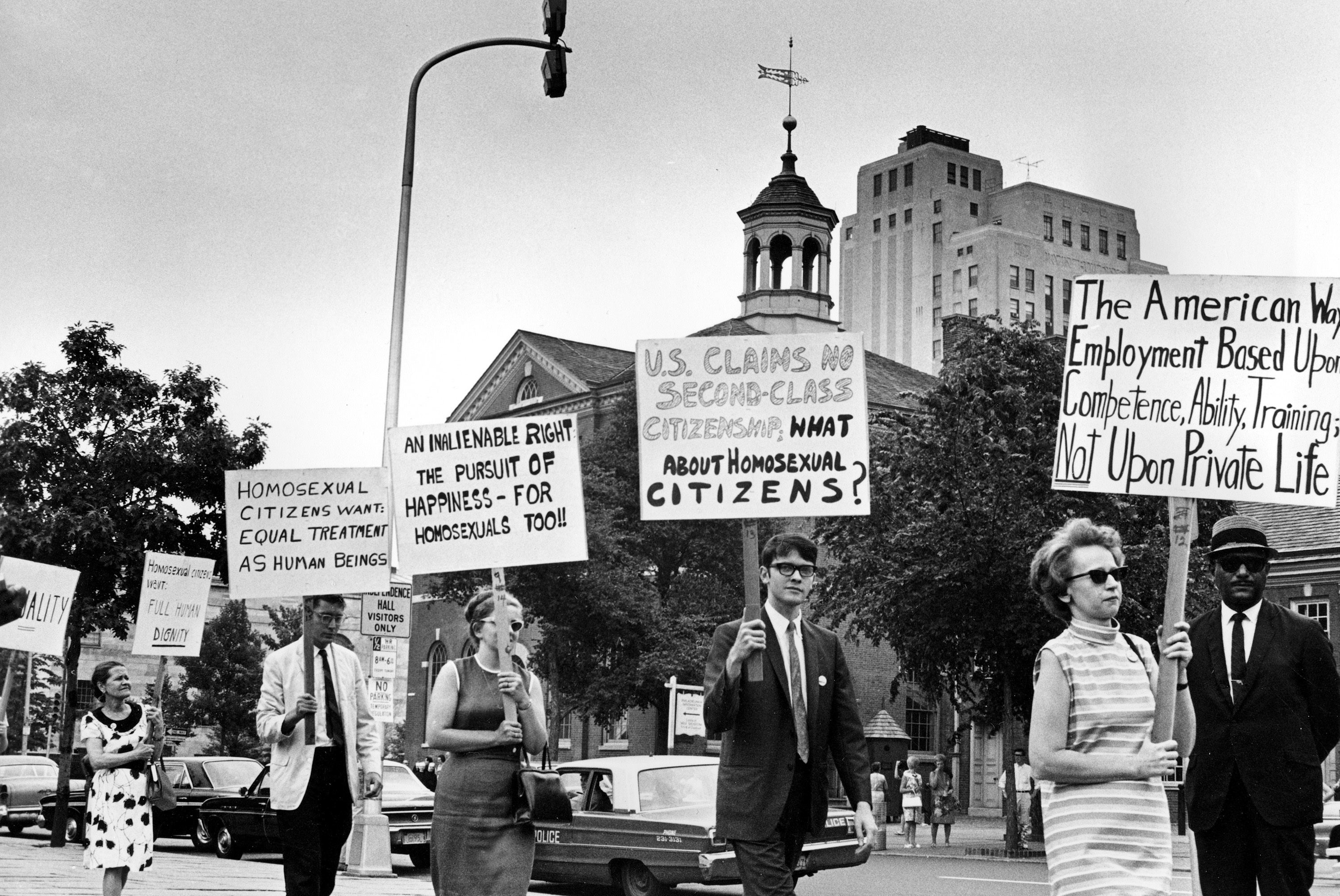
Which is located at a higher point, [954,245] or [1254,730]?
[954,245]

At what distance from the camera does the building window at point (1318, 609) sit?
43656mm

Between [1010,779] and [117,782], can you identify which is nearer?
[117,782]

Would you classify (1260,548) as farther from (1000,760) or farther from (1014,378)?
(1000,760)

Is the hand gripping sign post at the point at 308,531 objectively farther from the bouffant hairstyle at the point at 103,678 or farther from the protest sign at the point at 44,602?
the protest sign at the point at 44,602

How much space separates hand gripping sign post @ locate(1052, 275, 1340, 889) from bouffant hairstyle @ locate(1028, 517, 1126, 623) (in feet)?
5.40

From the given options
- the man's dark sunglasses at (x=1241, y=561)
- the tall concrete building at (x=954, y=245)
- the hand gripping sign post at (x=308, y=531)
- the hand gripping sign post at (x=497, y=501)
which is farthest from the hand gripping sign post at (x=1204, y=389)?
the tall concrete building at (x=954, y=245)

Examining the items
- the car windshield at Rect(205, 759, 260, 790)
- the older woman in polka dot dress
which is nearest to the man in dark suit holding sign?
the older woman in polka dot dress

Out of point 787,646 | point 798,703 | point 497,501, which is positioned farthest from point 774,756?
point 497,501

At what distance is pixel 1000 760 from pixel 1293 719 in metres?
44.6

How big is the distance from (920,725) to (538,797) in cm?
4786

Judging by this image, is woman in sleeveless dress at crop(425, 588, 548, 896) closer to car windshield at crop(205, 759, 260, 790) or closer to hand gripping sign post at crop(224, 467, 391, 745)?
hand gripping sign post at crop(224, 467, 391, 745)

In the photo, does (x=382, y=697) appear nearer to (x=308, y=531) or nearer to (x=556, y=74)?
(x=556, y=74)

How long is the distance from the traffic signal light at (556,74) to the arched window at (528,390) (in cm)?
5381

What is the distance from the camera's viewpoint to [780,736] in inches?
273
